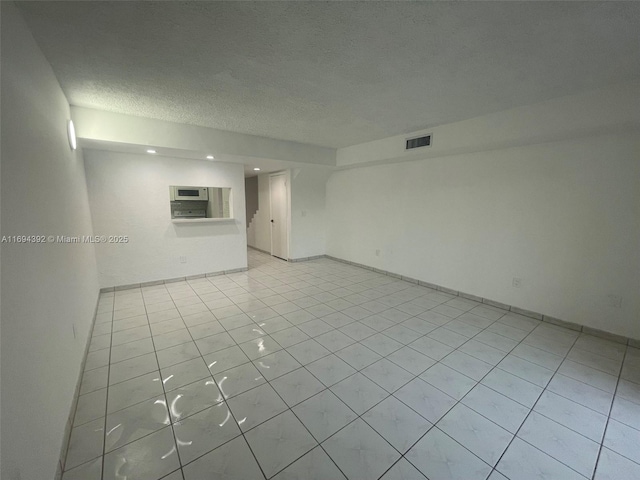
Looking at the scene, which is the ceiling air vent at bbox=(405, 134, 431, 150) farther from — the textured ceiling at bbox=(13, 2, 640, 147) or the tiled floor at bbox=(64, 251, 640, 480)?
the tiled floor at bbox=(64, 251, 640, 480)

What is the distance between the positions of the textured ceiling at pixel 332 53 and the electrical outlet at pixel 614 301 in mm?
2147

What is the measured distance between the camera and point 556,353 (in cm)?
257

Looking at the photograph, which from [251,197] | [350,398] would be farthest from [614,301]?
[251,197]

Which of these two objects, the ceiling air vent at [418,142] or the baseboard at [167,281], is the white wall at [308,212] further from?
the ceiling air vent at [418,142]

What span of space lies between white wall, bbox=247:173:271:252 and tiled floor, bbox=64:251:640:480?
374 cm

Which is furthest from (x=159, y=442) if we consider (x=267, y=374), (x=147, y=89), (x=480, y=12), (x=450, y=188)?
(x=450, y=188)

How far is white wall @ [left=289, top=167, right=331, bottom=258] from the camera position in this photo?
5.92m

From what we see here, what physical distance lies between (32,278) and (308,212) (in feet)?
16.8

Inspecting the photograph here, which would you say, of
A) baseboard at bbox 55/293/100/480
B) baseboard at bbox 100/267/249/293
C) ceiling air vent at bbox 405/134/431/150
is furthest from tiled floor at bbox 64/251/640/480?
ceiling air vent at bbox 405/134/431/150

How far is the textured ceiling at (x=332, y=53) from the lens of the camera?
1.47 m

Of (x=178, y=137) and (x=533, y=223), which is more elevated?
(x=178, y=137)

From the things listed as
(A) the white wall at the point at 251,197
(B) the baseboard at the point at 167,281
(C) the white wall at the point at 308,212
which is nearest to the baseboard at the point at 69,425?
(B) the baseboard at the point at 167,281

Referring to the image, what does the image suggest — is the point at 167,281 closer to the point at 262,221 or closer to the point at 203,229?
the point at 203,229

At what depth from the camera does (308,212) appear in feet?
20.5
